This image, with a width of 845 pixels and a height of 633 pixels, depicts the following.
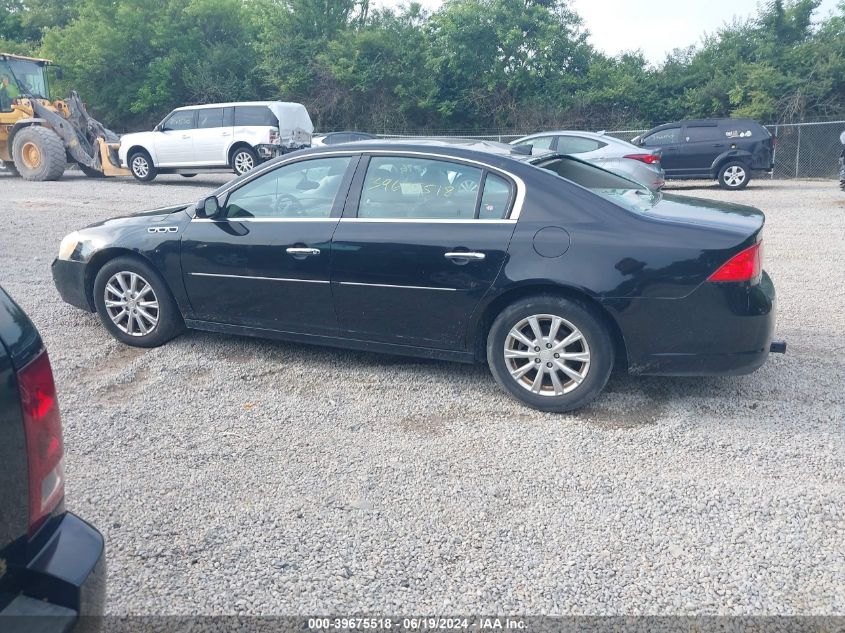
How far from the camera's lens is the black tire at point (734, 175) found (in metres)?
18.3

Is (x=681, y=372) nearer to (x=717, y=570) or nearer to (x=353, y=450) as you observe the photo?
(x=717, y=570)

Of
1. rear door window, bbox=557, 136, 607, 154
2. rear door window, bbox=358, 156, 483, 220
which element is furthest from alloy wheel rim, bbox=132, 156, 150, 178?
rear door window, bbox=358, 156, 483, 220

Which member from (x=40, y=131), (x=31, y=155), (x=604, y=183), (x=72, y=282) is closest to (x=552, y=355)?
(x=604, y=183)

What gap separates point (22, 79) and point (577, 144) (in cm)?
1358

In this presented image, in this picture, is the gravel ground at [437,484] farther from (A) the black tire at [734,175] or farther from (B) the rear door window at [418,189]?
(A) the black tire at [734,175]

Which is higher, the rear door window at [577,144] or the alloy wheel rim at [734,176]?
the rear door window at [577,144]

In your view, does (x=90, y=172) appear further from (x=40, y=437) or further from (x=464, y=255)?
(x=40, y=437)

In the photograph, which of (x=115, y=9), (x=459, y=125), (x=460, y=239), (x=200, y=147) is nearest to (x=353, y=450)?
(x=460, y=239)

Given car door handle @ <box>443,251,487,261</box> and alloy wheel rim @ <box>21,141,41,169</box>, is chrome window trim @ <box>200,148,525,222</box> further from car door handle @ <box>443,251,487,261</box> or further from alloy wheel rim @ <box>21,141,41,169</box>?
alloy wheel rim @ <box>21,141,41,169</box>

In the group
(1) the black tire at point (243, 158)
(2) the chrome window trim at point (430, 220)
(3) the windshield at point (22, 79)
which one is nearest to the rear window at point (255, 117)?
(1) the black tire at point (243, 158)

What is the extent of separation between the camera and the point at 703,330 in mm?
4293

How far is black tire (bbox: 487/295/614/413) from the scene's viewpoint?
174 inches

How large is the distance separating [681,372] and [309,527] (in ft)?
7.54

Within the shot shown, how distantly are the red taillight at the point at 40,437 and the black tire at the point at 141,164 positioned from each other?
1842 centimetres
